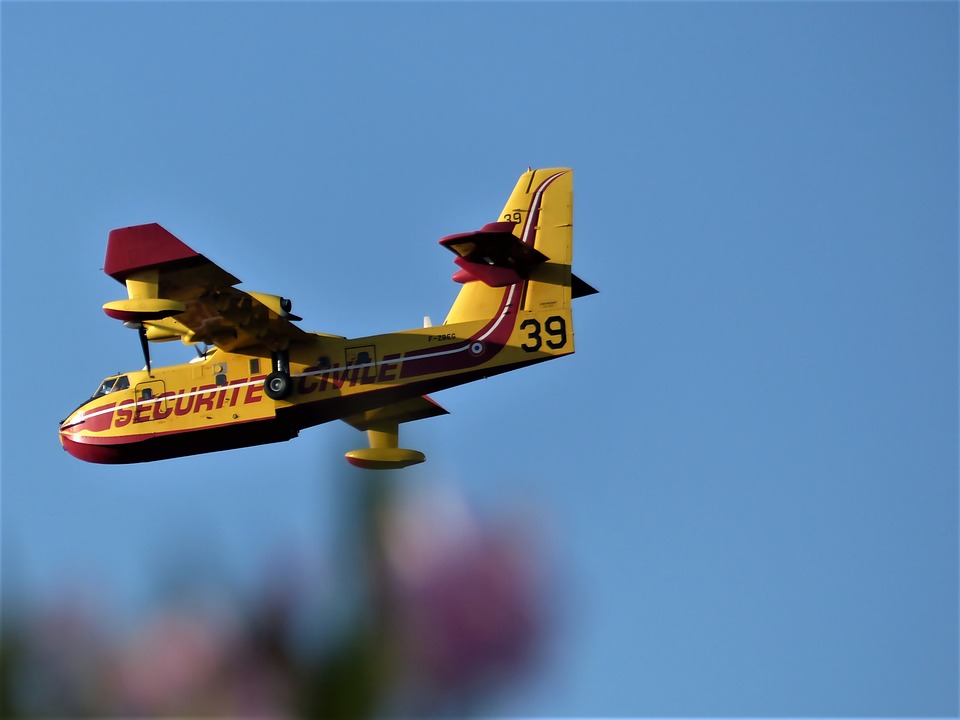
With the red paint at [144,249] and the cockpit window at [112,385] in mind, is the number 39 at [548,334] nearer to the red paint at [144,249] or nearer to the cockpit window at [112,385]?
the red paint at [144,249]

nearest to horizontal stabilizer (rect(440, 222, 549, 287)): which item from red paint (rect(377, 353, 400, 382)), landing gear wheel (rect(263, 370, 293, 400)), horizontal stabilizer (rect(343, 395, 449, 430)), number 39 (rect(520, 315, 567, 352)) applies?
number 39 (rect(520, 315, 567, 352))

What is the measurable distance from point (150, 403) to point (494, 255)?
7.44m

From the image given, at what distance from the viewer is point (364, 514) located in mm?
4035

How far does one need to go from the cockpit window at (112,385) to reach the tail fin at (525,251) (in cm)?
653

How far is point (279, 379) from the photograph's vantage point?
2177 cm

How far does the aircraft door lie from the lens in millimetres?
22375

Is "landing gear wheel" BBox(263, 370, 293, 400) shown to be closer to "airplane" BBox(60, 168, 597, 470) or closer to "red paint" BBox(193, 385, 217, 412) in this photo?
"airplane" BBox(60, 168, 597, 470)

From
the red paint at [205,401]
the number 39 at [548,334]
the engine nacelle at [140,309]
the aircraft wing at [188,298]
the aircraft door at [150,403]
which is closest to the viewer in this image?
the engine nacelle at [140,309]

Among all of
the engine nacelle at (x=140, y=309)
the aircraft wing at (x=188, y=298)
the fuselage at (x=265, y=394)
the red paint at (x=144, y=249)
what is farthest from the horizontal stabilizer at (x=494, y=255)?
the engine nacelle at (x=140, y=309)

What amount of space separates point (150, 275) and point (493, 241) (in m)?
5.89

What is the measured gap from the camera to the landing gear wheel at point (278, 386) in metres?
21.7

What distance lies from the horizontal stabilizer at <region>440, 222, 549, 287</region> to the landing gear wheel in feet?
12.9

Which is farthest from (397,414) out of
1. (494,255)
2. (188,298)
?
(188,298)

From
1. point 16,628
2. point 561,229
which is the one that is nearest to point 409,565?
point 16,628
